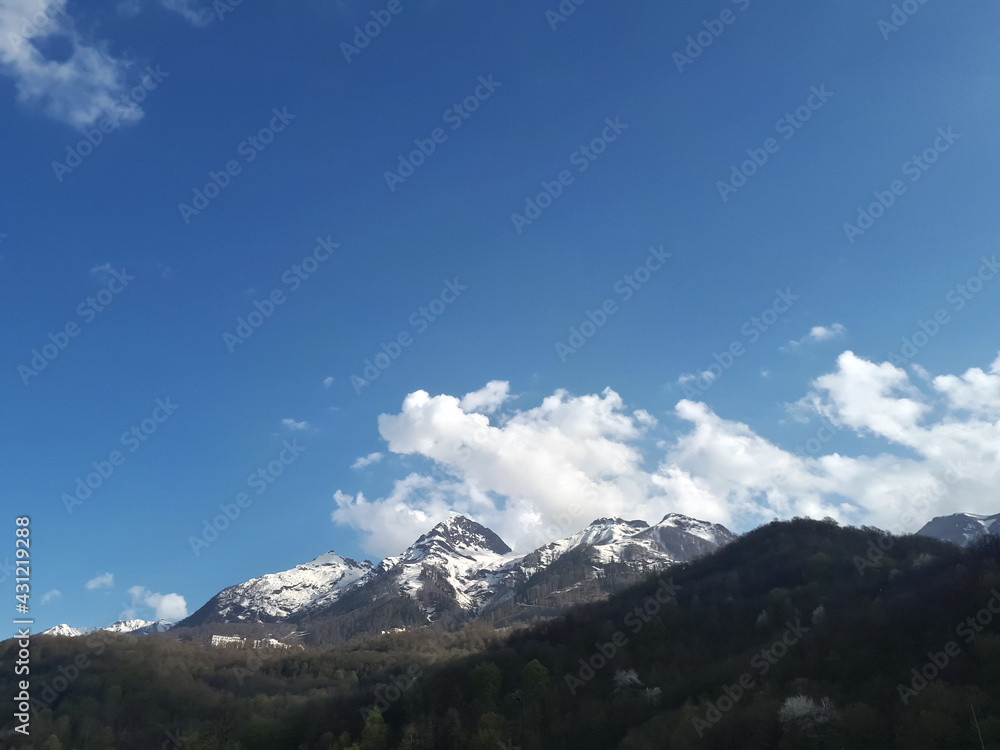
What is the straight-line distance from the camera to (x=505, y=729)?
135000 mm

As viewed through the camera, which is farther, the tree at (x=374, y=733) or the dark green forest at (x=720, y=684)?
the tree at (x=374, y=733)

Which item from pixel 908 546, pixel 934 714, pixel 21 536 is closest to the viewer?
pixel 21 536

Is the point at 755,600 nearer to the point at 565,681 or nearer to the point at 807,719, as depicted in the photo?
the point at 565,681

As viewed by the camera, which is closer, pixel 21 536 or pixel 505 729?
pixel 21 536

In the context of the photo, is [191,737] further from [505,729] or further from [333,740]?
[505,729]

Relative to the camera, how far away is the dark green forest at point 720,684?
9538 centimetres

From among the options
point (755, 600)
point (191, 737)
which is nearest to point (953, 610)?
point (755, 600)

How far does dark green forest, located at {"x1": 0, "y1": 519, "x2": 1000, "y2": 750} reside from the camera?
95375 millimetres

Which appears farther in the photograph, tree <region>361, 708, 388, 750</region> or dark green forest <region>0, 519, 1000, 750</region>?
tree <region>361, 708, 388, 750</region>

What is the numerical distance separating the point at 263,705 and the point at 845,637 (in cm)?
16399

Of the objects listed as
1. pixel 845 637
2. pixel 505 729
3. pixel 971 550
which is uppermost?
pixel 971 550

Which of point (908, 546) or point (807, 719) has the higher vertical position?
point (908, 546)

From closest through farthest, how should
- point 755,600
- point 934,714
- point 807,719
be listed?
point 934,714 → point 807,719 → point 755,600

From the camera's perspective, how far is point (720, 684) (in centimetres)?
12688
